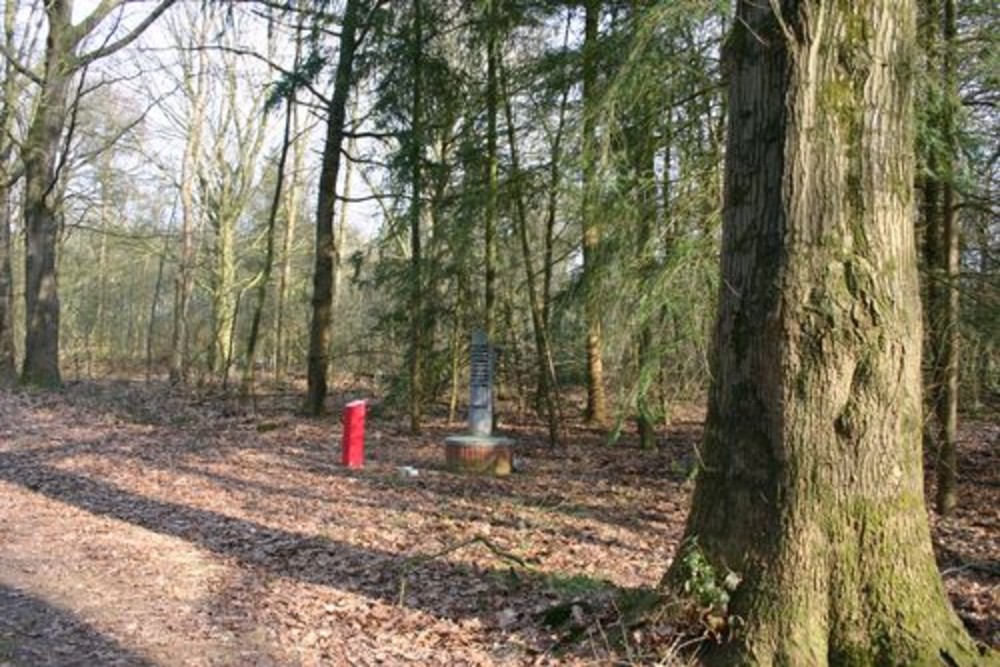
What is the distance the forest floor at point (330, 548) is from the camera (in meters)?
4.72

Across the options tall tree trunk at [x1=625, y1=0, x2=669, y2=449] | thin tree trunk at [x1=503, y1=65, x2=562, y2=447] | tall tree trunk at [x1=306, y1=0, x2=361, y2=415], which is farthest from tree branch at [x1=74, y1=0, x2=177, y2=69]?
tall tree trunk at [x1=625, y1=0, x2=669, y2=449]

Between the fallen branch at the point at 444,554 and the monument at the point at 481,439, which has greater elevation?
the monument at the point at 481,439

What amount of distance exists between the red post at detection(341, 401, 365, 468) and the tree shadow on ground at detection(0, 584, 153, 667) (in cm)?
514

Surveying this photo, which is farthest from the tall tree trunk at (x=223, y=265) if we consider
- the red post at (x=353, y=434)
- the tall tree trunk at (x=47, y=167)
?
the red post at (x=353, y=434)

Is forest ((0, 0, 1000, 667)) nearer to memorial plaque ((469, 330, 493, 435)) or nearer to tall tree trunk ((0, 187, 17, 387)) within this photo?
memorial plaque ((469, 330, 493, 435))

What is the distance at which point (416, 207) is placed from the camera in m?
13.0

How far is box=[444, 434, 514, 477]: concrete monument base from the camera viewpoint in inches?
414

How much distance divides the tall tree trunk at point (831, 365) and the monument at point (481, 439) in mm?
6665

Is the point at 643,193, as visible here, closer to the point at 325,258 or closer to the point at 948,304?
the point at 948,304

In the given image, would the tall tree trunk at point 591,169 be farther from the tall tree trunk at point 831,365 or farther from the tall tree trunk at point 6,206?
the tall tree trunk at point 6,206

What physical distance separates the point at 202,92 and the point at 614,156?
75.7ft

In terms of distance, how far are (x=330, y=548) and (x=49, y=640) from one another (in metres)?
2.34

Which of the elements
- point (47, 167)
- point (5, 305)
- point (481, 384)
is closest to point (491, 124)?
point (481, 384)

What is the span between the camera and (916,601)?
150 inches
